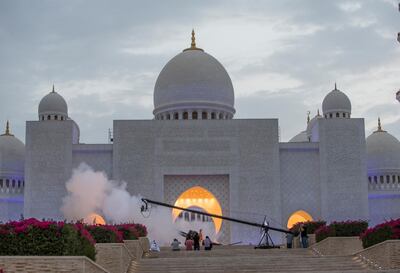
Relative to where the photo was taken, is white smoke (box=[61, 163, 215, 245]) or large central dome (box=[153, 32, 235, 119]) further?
large central dome (box=[153, 32, 235, 119])

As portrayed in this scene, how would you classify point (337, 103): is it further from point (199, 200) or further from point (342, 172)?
point (199, 200)

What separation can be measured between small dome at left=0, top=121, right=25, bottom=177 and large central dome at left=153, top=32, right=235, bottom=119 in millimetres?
6662

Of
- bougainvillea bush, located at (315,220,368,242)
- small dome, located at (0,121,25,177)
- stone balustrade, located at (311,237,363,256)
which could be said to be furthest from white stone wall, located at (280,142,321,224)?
small dome, located at (0,121,25,177)

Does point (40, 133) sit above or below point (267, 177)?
above

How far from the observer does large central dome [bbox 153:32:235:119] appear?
1149 inches

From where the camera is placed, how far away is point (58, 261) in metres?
8.36

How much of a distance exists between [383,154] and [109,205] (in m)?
14.7

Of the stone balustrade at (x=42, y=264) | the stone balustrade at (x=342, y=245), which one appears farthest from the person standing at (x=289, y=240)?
the stone balustrade at (x=42, y=264)

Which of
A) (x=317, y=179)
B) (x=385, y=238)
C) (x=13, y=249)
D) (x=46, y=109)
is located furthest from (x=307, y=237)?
(x=46, y=109)

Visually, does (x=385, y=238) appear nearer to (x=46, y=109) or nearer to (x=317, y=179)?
(x=317, y=179)

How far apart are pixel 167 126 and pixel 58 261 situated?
18.6 m

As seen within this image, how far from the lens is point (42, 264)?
8.34 meters

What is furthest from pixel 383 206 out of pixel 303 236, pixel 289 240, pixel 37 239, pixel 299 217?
pixel 37 239

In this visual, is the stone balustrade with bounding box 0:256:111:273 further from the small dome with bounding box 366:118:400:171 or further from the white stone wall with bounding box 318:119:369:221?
the small dome with bounding box 366:118:400:171
